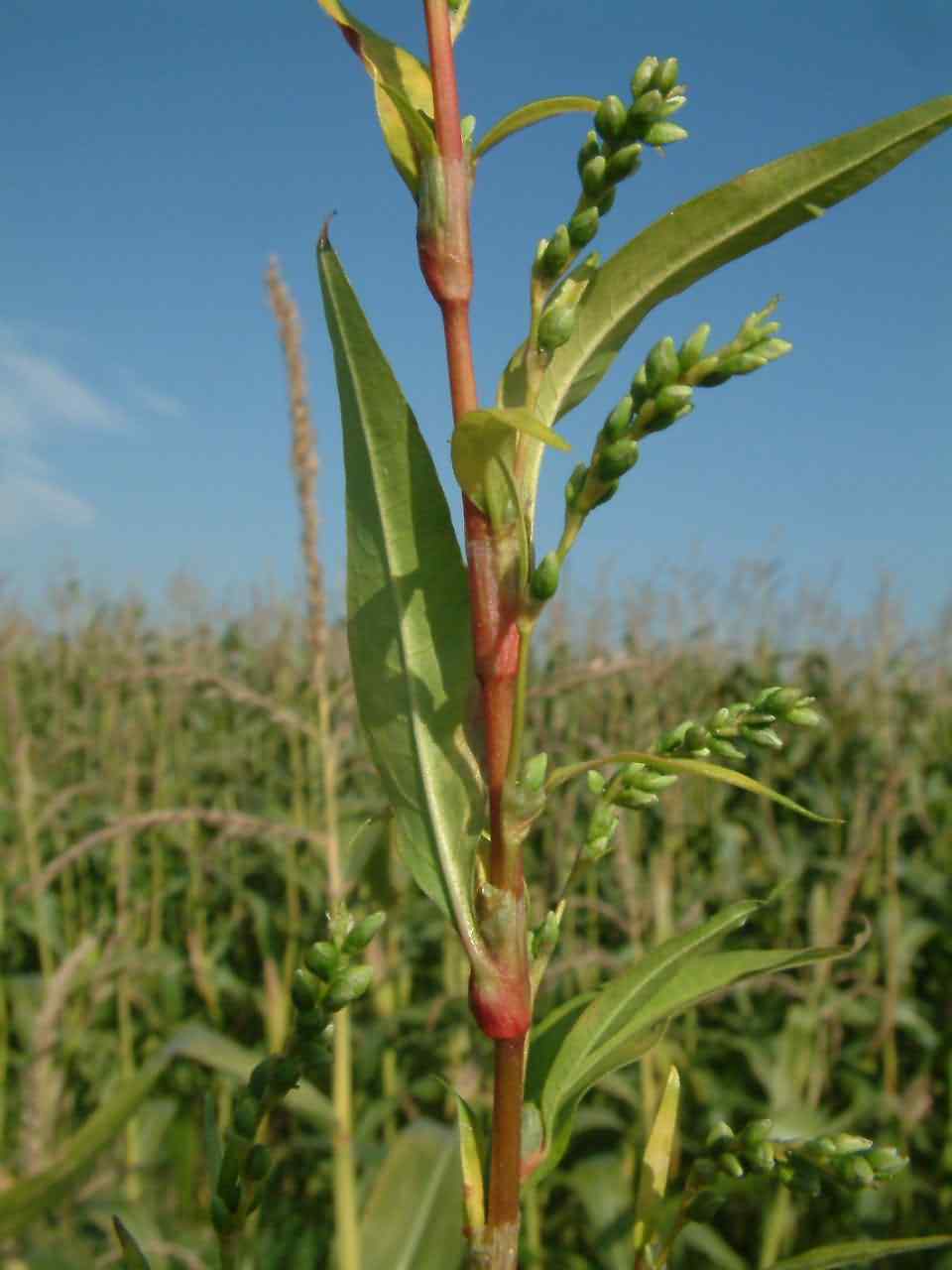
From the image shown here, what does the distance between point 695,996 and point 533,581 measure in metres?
0.34

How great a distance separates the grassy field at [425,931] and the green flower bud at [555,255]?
1.66ft

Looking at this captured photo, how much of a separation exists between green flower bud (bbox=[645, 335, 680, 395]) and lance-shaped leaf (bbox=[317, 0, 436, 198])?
22 cm

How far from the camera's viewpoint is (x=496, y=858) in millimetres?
682

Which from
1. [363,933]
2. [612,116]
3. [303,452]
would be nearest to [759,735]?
[363,933]

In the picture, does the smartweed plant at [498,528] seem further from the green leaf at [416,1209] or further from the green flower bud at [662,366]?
the green leaf at [416,1209]

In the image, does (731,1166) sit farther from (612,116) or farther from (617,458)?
(612,116)

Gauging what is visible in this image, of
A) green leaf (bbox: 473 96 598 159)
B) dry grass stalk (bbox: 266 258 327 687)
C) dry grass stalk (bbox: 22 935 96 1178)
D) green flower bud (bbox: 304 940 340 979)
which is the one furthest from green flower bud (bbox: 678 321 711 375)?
dry grass stalk (bbox: 266 258 327 687)

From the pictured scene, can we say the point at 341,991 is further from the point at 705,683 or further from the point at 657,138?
the point at 705,683

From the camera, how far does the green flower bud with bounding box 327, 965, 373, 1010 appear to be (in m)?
0.60

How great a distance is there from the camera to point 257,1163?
2.07 feet

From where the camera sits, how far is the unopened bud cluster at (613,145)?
27.2 inches

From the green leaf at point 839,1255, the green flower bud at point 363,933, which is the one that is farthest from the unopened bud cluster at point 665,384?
the green leaf at point 839,1255

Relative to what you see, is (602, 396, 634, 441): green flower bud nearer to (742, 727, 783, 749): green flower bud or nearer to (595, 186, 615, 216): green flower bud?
(595, 186, 615, 216): green flower bud

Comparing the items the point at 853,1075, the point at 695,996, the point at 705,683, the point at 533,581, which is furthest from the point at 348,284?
the point at 705,683
